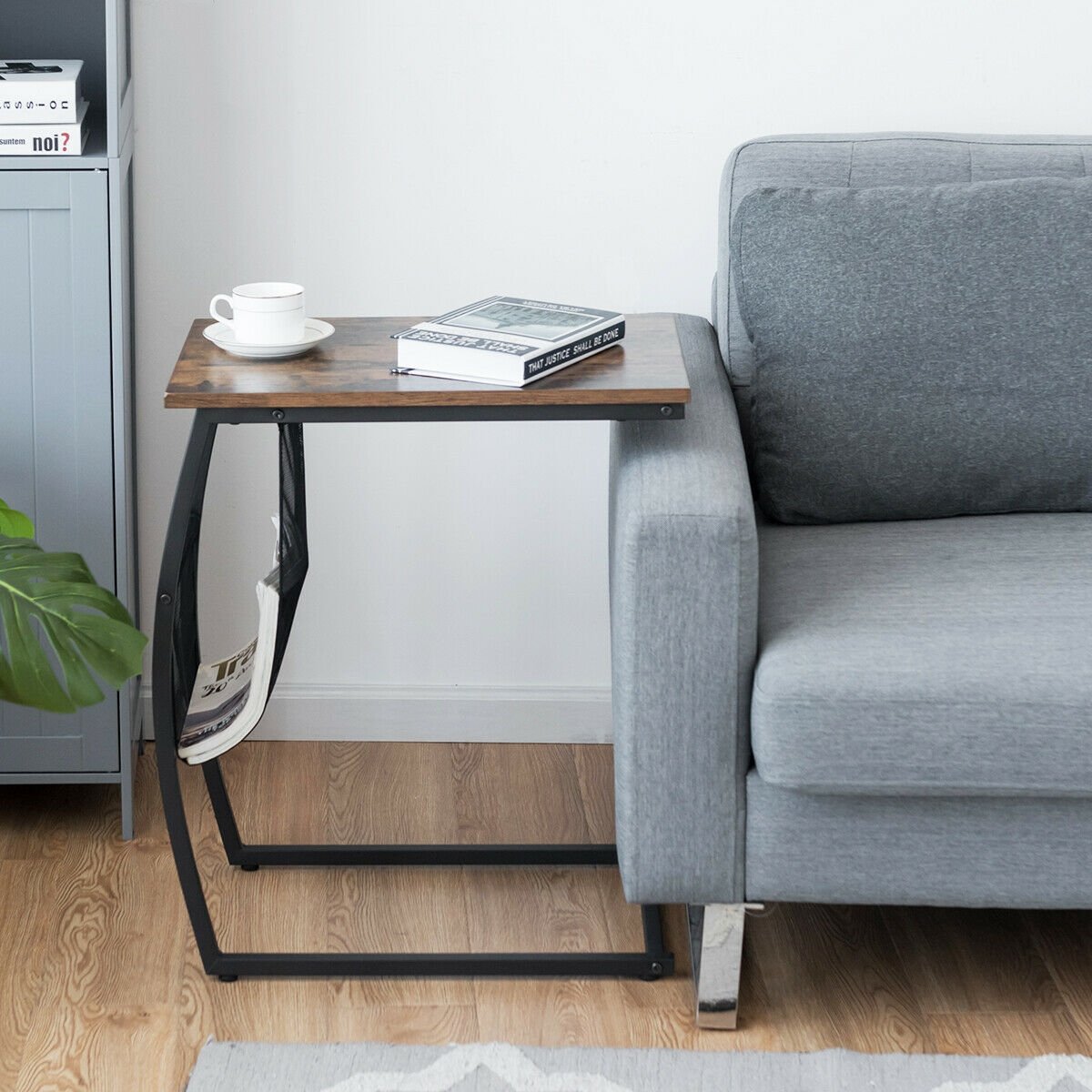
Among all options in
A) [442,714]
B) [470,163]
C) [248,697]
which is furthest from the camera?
[442,714]

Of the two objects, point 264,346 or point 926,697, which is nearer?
point 926,697

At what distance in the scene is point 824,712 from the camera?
1.43 meters

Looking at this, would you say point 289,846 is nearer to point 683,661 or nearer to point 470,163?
point 683,661

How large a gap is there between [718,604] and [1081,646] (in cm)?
38

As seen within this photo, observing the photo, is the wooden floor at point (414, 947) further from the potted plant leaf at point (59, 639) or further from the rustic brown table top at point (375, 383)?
the rustic brown table top at point (375, 383)

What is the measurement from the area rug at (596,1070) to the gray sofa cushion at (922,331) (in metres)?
0.69

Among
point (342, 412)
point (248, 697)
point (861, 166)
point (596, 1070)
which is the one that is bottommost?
point (596, 1070)

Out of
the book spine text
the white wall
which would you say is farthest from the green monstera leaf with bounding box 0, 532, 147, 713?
the white wall

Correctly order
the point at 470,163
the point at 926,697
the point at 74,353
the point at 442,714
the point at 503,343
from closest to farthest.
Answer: the point at 926,697 → the point at 503,343 → the point at 74,353 → the point at 470,163 → the point at 442,714

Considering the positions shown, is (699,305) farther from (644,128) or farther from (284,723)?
(284,723)

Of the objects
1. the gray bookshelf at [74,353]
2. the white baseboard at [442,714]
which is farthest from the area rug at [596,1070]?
the white baseboard at [442,714]

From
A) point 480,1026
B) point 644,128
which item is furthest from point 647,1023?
point 644,128

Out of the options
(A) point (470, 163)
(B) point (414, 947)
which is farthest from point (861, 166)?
(B) point (414, 947)

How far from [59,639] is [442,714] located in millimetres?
883
